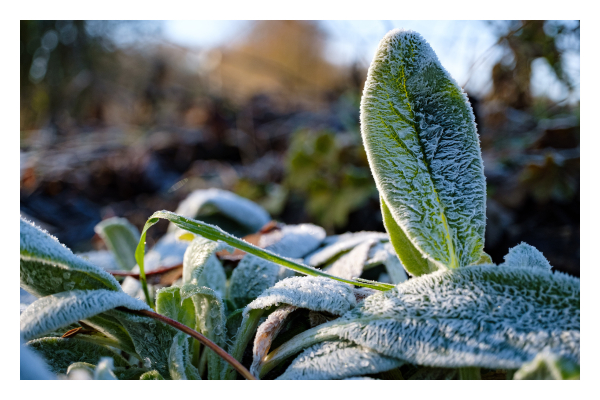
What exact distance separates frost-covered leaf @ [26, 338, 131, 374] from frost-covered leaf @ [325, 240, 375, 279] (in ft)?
1.04

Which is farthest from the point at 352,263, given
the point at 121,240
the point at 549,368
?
the point at 121,240

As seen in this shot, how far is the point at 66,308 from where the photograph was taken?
17.0 inches

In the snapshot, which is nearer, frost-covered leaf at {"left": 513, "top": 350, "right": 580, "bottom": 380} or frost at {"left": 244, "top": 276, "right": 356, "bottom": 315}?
frost-covered leaf at {"left": 513, "top": 350, "right": 580, "bottom": 380}

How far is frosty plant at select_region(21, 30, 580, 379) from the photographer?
16.5 inches

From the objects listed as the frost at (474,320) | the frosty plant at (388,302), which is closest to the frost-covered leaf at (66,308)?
the frosty plant at (388,302)

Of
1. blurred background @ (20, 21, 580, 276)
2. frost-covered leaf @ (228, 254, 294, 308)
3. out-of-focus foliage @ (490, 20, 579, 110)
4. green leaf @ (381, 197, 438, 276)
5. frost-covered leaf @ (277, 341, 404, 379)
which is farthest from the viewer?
blurred background @ (20, 21, 580, 276)

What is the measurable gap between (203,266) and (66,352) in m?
0.18

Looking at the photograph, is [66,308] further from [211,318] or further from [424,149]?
[424,149]

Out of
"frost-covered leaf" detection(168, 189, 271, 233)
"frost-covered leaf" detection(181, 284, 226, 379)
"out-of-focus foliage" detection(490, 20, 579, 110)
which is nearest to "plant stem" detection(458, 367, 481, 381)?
"frost-covered leaf" detection(181, 284, 226, 379)

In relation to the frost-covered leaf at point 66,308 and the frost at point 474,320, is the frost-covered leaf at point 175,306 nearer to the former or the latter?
the frost-covered leaf at point 66,308

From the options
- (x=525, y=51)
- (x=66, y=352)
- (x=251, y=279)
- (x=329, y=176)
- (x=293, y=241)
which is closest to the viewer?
(x=66, y=352)

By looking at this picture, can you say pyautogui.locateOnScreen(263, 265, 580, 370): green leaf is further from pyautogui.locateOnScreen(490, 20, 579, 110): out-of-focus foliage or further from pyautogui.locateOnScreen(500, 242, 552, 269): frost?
pyautogui.locateOnScreen(490, 20, 579, 110): out-of-focus foliage
